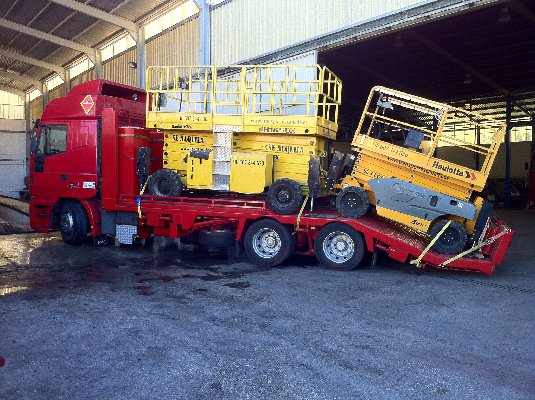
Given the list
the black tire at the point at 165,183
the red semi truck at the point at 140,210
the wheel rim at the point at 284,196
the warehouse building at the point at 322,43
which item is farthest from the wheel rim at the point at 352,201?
the warehouse building at the point at 322,43

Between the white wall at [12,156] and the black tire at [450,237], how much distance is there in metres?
29.8

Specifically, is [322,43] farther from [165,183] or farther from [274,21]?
[165,183]

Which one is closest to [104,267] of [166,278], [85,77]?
[166,278]

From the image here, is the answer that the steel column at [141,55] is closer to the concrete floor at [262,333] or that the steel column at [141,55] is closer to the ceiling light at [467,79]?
the concrete floor at [262,333]

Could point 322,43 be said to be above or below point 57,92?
below

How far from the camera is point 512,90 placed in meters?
25.1

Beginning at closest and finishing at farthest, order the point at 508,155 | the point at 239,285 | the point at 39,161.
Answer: the point at 239,285, the point at 39,161, the point at 508,155

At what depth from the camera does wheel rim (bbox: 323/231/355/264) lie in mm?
8594

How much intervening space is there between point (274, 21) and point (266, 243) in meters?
6.83

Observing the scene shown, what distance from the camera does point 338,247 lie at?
28.5 feet

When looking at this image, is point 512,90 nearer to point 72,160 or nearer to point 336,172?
point 336,172

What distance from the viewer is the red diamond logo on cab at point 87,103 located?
35.2 feet

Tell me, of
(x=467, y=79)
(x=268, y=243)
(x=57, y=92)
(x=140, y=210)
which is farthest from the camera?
(x=57, y=92)

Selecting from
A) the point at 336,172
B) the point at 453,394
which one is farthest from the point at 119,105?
the point at 453,394
